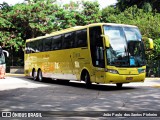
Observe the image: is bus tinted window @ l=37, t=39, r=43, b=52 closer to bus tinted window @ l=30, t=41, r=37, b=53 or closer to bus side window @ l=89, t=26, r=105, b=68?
bus tinted window @ l=30, t=41, r=37, b=53

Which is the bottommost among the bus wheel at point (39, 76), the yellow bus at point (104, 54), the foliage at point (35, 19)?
the bus wheel at point (39, 76)

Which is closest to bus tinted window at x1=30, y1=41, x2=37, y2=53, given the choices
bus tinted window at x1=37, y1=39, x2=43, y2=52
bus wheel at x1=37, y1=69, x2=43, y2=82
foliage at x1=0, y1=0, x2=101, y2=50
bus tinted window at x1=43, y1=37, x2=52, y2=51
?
bus tinted window at x1=37, y1=39, x2=43, y2=52

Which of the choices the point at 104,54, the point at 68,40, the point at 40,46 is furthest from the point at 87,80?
the point at 40,46

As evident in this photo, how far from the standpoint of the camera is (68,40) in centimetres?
1938

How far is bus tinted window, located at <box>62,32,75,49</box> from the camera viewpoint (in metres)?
18.9

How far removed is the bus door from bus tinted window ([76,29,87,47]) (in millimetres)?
639

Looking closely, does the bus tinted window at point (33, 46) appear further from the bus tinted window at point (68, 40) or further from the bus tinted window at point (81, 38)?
the bus tinted window at point (81, 38)

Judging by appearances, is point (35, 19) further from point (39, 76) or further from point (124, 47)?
point (124, 47)

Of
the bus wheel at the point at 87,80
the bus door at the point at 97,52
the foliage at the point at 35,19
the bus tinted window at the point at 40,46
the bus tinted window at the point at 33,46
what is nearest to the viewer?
the bus door at the point at 97,52

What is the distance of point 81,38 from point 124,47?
2.82 meters

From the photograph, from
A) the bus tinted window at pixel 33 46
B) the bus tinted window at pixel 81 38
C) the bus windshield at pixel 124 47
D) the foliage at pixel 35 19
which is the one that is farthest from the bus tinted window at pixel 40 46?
the foliage at pixel 35 19

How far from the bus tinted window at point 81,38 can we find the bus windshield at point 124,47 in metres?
1.67

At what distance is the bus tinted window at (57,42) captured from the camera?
20.6 meters

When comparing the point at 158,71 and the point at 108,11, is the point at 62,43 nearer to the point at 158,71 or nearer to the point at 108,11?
the point at 158,71
